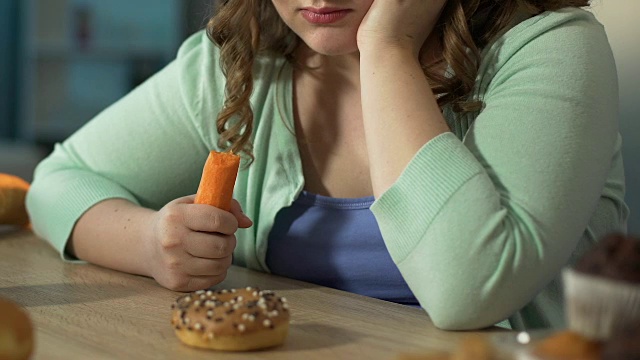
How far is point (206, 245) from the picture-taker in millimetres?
1138

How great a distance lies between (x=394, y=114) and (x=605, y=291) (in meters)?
0.45

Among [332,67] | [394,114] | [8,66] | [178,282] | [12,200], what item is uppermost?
[394,114]

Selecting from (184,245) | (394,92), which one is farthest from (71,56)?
(394,92)

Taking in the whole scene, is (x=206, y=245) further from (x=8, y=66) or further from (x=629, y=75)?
(x=8, y=66)

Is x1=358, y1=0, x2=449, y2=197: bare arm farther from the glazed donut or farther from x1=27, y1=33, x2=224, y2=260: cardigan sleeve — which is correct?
x1=27, y1=33, x2=224, y2=260: cardigan sleeve

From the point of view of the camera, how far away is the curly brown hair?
123cm

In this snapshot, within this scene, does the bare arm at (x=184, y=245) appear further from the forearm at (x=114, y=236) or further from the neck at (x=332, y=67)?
the neck at (x=332, y=67)

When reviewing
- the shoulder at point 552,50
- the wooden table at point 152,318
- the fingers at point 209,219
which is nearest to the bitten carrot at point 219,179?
the fingers at point 209,219

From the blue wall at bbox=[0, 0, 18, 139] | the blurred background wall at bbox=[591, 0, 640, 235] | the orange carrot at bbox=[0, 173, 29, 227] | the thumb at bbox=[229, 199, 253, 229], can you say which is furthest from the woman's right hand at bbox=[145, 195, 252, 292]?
the blue wall at bbox=[0, 0, 18, 139]

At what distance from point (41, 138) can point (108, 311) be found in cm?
432

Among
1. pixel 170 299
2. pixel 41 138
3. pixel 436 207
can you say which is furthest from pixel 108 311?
pixel 41 138

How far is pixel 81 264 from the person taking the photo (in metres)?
1.33

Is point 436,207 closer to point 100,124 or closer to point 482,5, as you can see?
point 482,5

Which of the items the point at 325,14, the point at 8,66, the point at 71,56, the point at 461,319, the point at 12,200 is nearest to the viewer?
the point at 461,319
